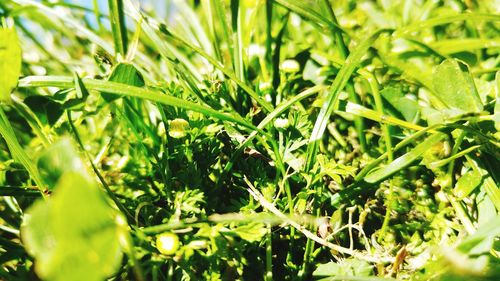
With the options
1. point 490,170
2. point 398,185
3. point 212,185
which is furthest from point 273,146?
point 490,170

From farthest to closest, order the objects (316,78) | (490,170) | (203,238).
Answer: (316,78), (490,170), (203,238)

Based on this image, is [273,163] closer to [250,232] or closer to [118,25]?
[250,232]

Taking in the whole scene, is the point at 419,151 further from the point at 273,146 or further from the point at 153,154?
the point at 153,154

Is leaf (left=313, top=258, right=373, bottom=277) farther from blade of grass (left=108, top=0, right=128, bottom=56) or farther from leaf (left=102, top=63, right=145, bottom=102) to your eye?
blade of grass (left=108, top=0, right=128, bottom=56)

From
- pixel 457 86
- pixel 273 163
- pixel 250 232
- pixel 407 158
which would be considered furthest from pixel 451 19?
pixel 250 232

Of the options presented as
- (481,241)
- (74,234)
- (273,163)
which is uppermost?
(273,163)

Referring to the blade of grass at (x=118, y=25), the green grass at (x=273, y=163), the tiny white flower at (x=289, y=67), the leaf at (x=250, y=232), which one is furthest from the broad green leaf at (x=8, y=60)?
the tiny white flower at (x=289, y=67)
